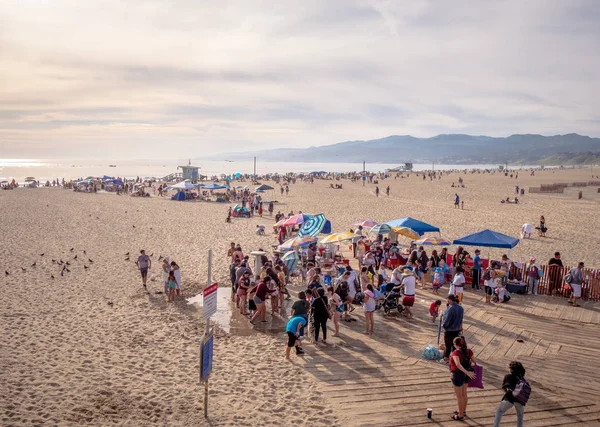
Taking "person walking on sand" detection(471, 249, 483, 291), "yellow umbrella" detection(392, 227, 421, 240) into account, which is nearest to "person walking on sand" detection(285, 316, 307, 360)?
"person walking on sand" detection(471, 249, 483, 291)

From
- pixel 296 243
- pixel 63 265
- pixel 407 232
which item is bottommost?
pixel 63 265

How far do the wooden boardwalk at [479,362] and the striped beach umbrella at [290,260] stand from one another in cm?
288

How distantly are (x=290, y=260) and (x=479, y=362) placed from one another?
20.2 ft

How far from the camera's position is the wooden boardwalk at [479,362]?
20.3ft

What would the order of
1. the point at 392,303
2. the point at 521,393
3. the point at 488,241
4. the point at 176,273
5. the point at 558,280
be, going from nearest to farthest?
the point at 521,393 → the point at 392,303 → the point at 176,273 → the point at 558,280 → the point at 488,241

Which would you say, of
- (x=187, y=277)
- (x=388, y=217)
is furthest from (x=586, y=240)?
(x=187, y=277)

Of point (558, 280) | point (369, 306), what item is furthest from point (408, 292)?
point (558, 280)

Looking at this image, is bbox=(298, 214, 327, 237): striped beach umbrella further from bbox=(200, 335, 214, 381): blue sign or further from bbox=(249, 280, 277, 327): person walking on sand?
bbox=(200, 335, 214, 381): blue sign

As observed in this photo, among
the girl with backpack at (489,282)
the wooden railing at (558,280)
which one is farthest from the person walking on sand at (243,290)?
the wooden railing at (558,280)

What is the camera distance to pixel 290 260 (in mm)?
12680

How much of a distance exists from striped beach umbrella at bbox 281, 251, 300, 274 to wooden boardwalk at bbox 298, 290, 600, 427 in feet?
9.45

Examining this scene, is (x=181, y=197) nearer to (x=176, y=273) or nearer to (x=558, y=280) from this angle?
(x=176, y=273)

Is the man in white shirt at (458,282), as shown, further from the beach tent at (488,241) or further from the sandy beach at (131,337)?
the sandy beach at (131,337)

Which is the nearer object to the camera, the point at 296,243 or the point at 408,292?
the point at 408,292
